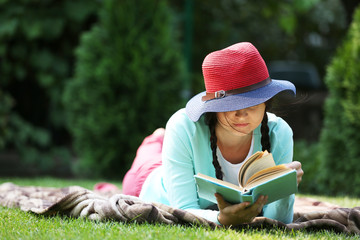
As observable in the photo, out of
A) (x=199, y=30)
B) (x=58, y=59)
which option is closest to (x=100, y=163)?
(x=58, y=59)

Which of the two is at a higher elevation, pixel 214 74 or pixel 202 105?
pixel 214 74

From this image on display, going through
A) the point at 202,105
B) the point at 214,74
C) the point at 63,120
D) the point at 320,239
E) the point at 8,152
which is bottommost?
the point at 8,152

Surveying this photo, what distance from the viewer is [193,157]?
298 cm

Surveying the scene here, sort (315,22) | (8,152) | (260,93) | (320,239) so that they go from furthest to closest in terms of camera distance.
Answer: (315,22) < (8,152) < (260,93) < (320,239)

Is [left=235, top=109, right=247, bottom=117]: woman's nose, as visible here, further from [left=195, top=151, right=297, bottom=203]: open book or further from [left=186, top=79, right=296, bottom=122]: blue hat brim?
[left=195, top=151, right=297, bottom=203]: open book

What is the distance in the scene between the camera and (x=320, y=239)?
2.55 metres

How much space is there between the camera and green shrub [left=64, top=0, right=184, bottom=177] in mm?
7586

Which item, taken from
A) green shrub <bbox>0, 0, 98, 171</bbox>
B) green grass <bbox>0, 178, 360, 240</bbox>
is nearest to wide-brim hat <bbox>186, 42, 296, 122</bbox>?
green grass <bbox>0, 178, 360, 240</bbox>

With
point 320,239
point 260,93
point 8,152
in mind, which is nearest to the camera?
point 320,239

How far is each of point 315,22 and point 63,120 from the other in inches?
392

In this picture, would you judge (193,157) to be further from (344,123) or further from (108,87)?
(108,87)

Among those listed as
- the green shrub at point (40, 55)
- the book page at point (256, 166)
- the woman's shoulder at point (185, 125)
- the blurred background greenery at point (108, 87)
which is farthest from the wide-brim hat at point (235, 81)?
the green shrub at point (40, 55)

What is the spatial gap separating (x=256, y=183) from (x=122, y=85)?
17.9ft

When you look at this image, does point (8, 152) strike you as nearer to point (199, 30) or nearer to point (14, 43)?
point (14, 43)
